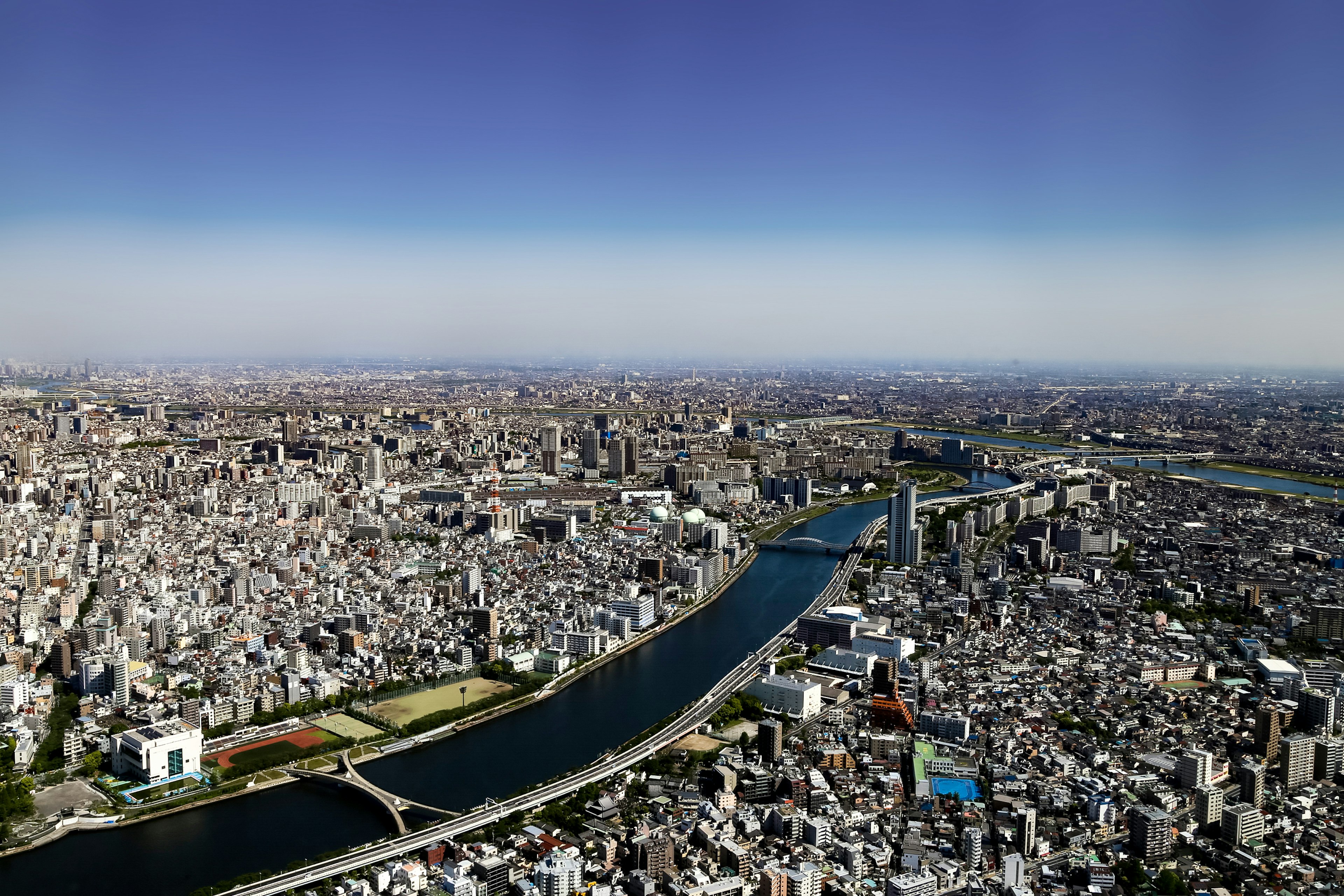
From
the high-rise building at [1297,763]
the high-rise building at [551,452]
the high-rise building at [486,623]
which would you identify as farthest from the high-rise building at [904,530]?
the high-rise building at [551,452]

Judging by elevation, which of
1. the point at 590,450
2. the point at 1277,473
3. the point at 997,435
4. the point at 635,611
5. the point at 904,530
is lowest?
the point at 635,611

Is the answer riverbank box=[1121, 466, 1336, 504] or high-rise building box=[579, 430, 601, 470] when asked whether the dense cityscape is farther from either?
high-rise building box=[579, 430, 601, 470]

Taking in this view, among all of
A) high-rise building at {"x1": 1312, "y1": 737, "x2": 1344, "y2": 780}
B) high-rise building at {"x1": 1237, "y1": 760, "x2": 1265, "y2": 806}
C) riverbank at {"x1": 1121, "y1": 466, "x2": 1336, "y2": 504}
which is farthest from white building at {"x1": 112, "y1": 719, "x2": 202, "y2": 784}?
riverbank at {"x1": 1121, "y1": 466, "x2": 1336, "y2": 504}

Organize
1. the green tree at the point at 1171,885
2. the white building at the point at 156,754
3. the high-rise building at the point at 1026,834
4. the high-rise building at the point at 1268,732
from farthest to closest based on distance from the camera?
the high-rise building at the point at 1268,732 < the white building at the point at 156,754 < the high-rise building at the point at 1026,834 < the green tree at the point at 1171,885

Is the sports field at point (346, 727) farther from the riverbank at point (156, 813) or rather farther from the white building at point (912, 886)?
the white building at point (912, 886)

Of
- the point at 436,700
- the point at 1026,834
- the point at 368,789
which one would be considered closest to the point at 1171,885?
the point at 1026,834

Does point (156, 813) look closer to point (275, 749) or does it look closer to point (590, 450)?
point (275, 749)

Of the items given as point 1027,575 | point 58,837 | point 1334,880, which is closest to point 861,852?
point 1334,880
